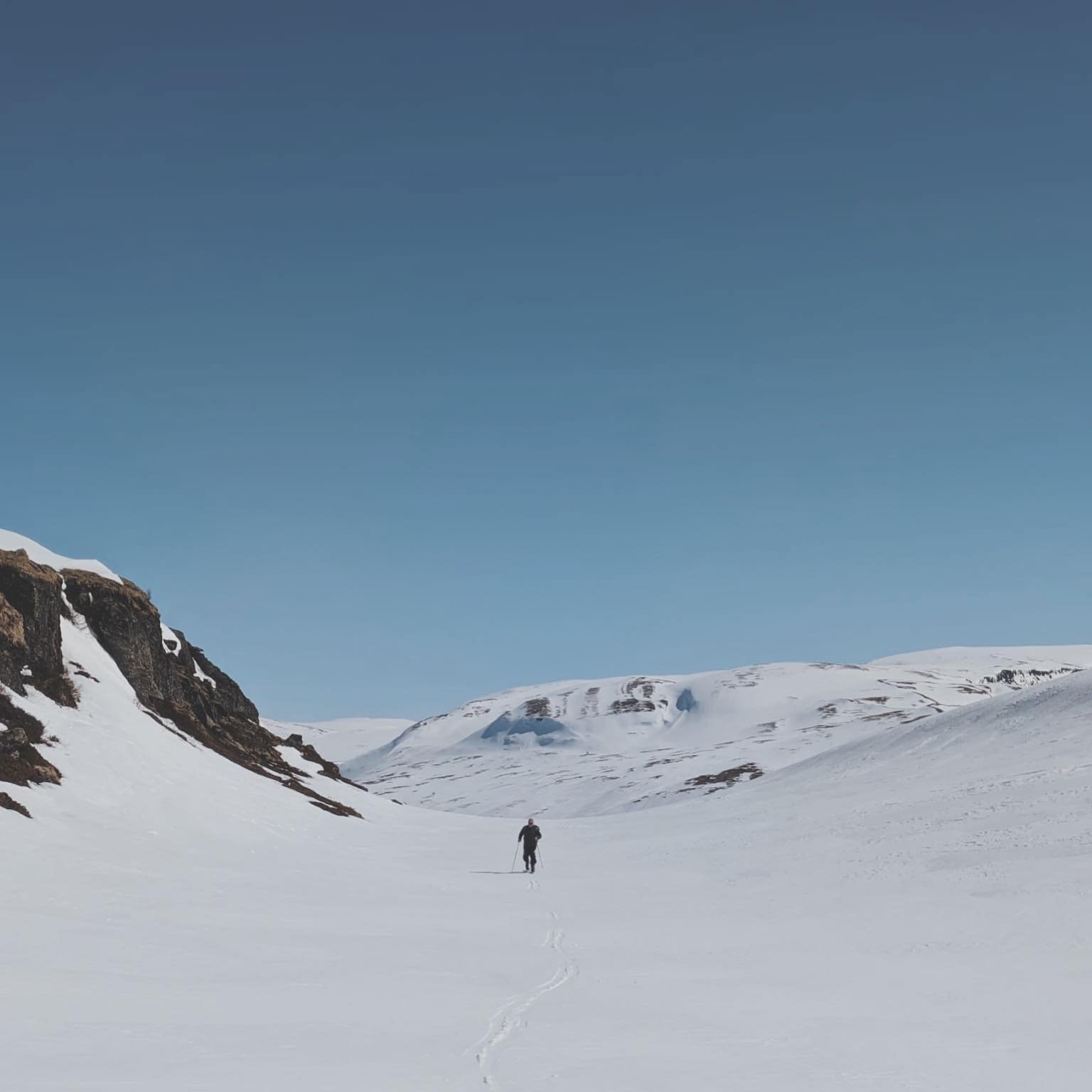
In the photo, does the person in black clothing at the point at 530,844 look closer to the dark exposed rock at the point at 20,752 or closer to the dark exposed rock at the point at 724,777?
the dark exposed rock at the point at 20,752

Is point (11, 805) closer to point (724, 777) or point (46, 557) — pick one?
point (46, 557)

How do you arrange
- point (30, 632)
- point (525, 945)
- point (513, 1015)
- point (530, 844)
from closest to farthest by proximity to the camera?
point (513, 1015), point (525, 945), point (30, 632), point (530, 844)

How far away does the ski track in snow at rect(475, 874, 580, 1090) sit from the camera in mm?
8797

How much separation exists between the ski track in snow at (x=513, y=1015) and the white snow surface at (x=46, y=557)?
3007 centimetres

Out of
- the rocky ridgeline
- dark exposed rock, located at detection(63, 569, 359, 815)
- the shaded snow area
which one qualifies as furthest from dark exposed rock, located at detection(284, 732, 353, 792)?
the shaded snow area

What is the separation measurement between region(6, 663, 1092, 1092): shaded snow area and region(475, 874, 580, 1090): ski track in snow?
0.17 ft

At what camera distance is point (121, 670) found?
4125cm

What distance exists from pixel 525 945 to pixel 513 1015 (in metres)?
5.87

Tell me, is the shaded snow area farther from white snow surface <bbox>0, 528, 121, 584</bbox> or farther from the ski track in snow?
white snow surface <bbox>0, 528, 121, 584</bbox>

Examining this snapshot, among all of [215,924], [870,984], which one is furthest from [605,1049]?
[215,924]

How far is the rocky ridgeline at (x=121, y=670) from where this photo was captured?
2597cm

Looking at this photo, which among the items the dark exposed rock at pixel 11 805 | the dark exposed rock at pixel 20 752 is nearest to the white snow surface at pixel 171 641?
the dark exposed rock at pixel 20 752

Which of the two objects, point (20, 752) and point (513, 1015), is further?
point (20, 752)

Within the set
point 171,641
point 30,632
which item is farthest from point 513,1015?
point 171,641
